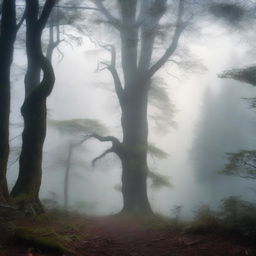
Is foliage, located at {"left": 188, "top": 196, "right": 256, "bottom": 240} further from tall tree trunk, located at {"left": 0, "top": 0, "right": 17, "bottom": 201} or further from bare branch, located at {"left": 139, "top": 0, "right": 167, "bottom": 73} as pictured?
bare branch, located at {"left": 139, "top": 0, "right": 167, "bottom": 73}

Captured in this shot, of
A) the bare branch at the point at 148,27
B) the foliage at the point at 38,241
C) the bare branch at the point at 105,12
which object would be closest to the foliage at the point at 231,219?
the foliage at the point at 38,241

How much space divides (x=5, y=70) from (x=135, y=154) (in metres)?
6.82

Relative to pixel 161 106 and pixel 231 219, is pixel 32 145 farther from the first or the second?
pixel 161 106

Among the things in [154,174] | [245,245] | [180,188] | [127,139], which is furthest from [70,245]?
[180,188]

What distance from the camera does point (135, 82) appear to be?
13609 millimetres

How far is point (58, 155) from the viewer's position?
25500 millimetres

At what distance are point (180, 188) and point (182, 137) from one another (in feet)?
28.9

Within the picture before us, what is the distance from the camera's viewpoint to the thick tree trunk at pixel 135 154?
13.0 meters

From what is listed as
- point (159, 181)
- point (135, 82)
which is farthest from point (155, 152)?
point (135, 82)

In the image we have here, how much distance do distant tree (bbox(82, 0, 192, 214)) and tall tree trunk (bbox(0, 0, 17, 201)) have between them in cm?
441

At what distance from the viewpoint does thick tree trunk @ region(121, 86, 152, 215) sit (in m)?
13.0

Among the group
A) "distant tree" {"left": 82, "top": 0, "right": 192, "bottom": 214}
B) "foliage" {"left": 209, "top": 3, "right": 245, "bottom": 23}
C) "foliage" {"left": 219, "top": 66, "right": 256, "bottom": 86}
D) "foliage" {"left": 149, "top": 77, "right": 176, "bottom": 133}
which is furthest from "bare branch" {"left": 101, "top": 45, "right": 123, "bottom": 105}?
"foliage" {"left": 219, "top": 66, "right": 256, "bottom": 86}

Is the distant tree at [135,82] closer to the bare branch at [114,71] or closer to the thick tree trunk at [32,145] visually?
the bare branch at [114,71]

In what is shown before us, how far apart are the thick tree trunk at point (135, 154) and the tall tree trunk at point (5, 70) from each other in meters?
6.23
